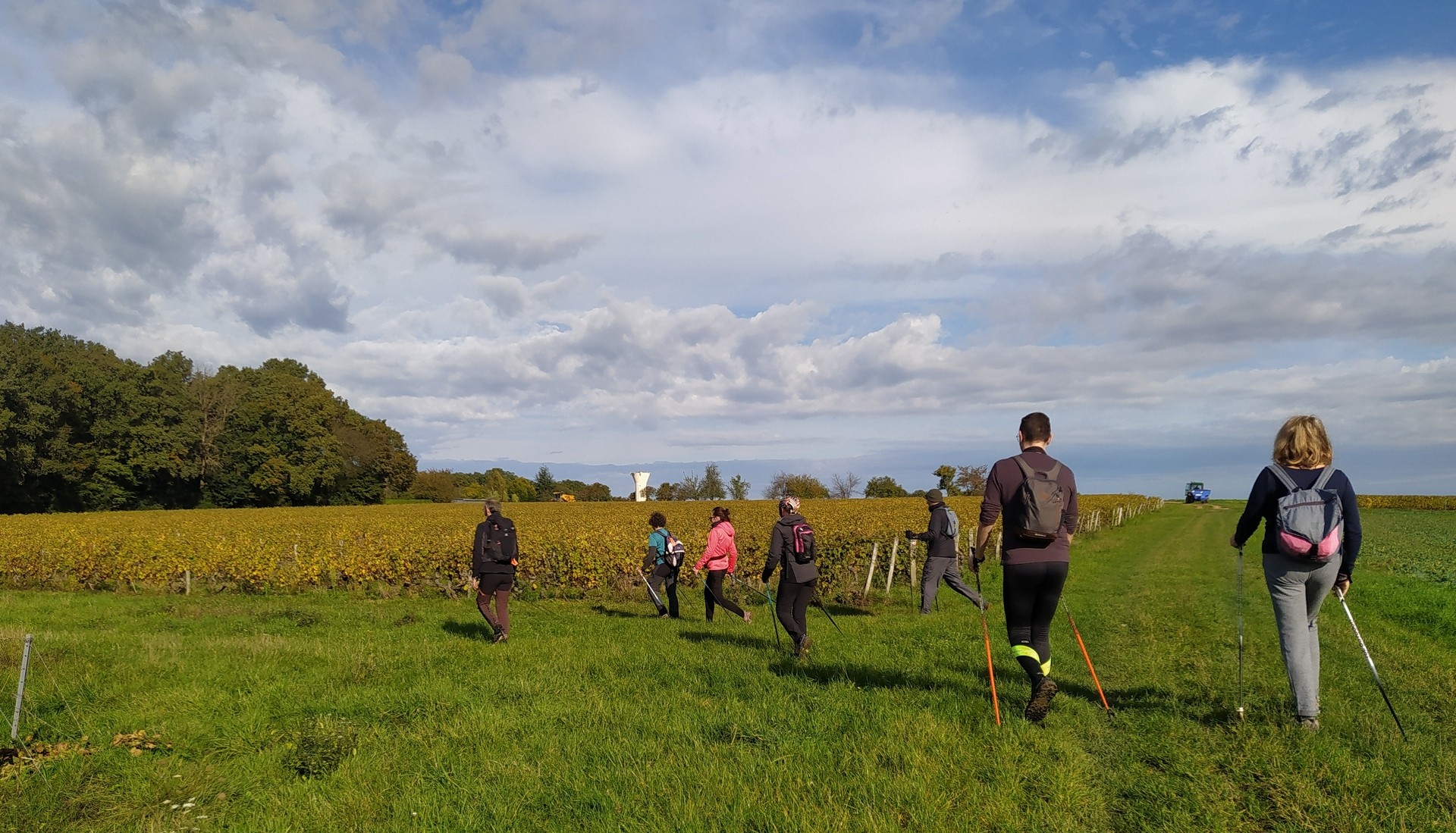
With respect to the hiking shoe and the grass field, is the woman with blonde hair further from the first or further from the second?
the hiking shoe

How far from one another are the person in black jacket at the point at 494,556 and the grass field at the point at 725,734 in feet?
2.32

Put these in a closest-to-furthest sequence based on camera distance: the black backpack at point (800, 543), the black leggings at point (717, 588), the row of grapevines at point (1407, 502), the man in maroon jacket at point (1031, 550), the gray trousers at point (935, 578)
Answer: the man in maroon jacket at point (1031, 550), the black backpack at point (800, 543), the black leggings at point (717, 588), the gray trousers at point (935, 578), the row of grapevines at point (1407, 502)

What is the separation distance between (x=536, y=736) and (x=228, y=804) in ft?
6.84

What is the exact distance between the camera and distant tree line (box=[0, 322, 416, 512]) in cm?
5975

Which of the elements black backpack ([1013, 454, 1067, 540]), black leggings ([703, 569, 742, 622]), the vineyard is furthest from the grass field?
the vineyard

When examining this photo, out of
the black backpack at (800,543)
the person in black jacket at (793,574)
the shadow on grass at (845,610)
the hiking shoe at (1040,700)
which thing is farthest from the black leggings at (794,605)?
the shadow on grass at (845,610)

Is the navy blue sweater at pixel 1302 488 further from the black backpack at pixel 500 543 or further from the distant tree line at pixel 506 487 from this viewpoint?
the distant tree line at pixel 506 487

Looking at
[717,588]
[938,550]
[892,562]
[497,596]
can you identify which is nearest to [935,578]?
[938,550]

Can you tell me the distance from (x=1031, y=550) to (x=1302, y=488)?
76.4 inches

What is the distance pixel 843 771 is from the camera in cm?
507

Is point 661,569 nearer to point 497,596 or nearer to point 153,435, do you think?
point 497,596

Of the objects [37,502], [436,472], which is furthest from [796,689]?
[436,472]

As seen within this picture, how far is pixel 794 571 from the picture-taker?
29.4ft

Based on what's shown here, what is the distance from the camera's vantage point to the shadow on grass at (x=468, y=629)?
11797mm
